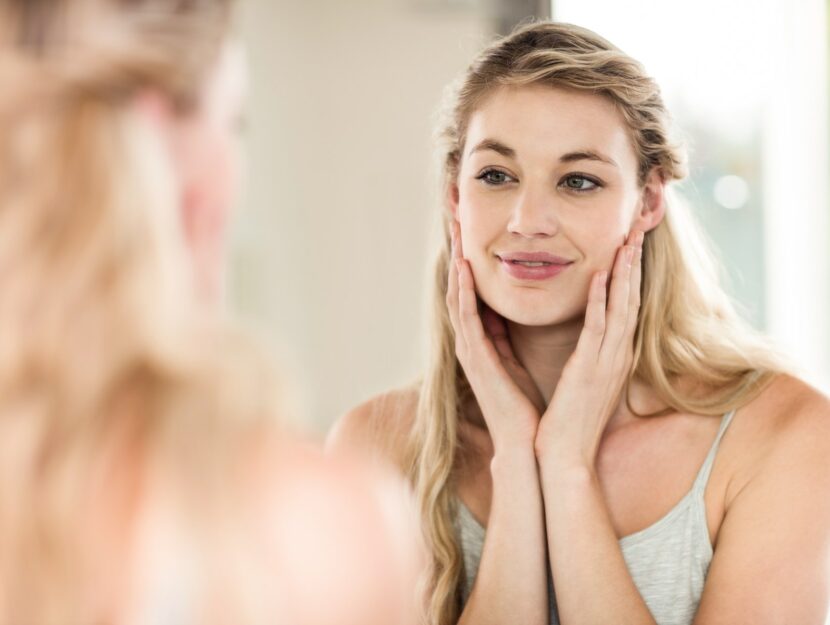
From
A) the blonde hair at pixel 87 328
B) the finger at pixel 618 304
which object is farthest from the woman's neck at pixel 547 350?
the blonde hair at pixel 87 328

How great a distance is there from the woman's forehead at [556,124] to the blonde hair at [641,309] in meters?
0.01

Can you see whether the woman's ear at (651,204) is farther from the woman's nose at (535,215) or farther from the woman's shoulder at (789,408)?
the woman's shoulder at (789,408)

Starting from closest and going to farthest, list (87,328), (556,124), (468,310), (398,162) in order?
1. (87,328)
2. (556,124)
3. (468,310)
4. (398,162)

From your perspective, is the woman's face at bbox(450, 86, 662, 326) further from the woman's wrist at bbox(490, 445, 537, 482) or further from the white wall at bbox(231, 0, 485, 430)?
the white wall at bbox(231, 0, 485, 430)

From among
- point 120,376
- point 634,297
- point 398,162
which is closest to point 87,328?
point 120,376

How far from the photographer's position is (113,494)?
58 cm

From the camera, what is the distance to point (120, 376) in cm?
57

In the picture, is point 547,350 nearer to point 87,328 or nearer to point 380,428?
point 380,428

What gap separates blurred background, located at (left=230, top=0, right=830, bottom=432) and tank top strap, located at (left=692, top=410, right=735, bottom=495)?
4.76 feet

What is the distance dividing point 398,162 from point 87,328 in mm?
2279

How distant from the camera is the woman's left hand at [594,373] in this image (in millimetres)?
1276

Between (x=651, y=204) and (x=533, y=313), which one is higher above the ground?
(x=651, y=204)

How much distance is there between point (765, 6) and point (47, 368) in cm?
283

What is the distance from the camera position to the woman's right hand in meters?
1.31
